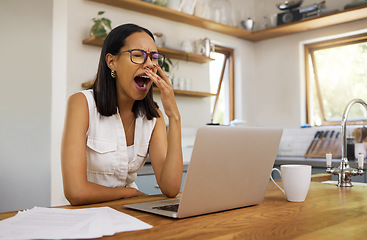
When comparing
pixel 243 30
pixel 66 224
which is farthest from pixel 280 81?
pixel 66 224

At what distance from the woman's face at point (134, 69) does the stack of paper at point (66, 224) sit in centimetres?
63

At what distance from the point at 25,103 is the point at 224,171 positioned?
2.68 m

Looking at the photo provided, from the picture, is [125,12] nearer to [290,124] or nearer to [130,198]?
[290,124]

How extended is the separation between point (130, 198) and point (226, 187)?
41 centimetres

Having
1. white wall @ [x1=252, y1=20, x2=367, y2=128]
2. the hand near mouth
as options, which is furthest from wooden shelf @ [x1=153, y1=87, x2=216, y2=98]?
the hand near mouth

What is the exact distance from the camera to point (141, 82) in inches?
58.9

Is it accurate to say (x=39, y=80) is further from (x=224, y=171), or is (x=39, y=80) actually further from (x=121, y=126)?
(x=224, y=171)

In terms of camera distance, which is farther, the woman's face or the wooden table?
the woman's face

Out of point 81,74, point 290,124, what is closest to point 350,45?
point 290,124

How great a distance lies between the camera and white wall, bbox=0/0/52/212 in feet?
10.0

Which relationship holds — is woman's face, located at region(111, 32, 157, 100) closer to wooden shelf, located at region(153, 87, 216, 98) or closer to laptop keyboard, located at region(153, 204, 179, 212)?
laptop keyboard, located at region(153, 204, 179, 212)

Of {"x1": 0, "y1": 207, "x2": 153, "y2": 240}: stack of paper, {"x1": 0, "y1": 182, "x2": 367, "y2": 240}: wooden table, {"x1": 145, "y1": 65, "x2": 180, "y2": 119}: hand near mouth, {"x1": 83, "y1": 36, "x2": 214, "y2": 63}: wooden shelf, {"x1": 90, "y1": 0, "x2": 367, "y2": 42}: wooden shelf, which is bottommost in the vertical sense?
{"x1": 0, "y1": 182, "x2": 367, "y2": 240}: wooden table

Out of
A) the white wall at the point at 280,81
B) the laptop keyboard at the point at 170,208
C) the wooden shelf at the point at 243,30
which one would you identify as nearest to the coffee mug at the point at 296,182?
the laptop keyboard at the point at 170,208

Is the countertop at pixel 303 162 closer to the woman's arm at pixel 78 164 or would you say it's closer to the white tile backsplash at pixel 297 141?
the white tile backsplash at pixel 297 141
